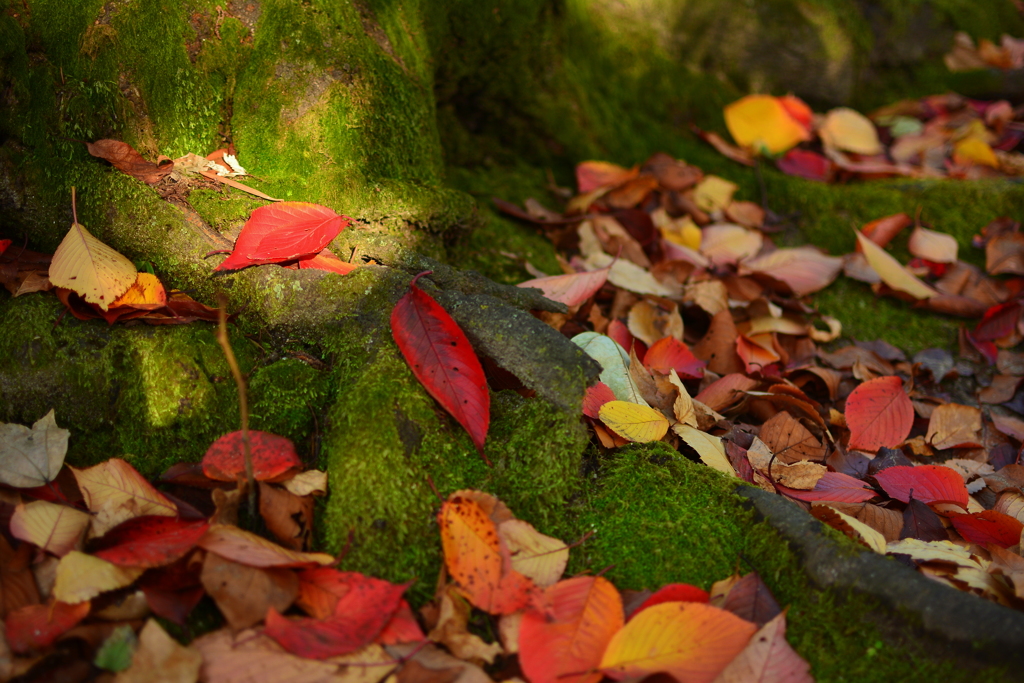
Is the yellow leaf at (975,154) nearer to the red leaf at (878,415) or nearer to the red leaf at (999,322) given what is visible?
the red leaf at (999,322)

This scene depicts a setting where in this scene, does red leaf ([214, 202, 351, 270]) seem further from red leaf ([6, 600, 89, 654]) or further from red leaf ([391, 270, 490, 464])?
red leaf ([6, 600, 89, 654])

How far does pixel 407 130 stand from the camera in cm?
219

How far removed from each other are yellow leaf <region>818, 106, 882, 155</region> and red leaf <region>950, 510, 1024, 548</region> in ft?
9.05

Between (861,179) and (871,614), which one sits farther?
(861,179)

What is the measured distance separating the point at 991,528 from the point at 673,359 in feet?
3.06

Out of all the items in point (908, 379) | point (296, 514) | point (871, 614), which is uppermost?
point (296, 514)

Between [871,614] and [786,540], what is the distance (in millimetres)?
205

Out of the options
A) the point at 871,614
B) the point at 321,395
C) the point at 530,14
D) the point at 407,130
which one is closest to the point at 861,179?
the point at 530,14

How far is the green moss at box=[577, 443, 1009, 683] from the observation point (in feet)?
4.40

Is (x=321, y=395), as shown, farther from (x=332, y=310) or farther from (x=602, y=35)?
(x=602, y=35)

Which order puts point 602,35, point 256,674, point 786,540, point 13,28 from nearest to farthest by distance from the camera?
point 256,674 → point 786,540 → point 13,28 → point 602,35

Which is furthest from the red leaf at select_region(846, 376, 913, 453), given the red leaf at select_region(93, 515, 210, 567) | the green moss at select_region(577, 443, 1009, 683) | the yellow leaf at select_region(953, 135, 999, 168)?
the yellow leaf at select_region(953, 135, 999, 168)

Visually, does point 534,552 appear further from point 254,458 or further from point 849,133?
point 849,133

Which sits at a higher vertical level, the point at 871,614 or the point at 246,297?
the point at 246,297
